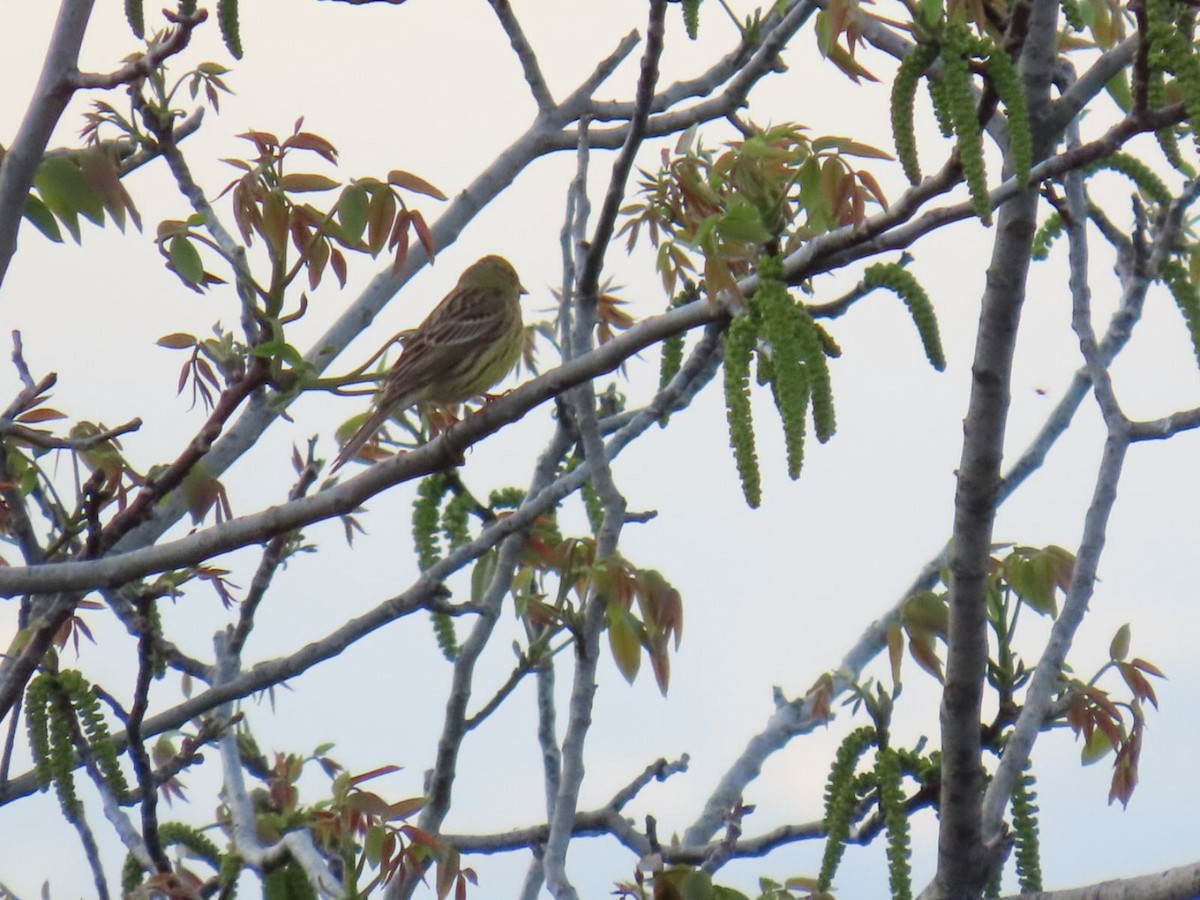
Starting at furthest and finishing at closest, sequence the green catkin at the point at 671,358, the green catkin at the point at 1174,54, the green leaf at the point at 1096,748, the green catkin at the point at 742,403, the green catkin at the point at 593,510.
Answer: the green catkin at the point at 593,510, the green catkin at the point at 671,358, the green leaf at the point at 1096,748, the green catkin at the point at 742,403, the green catkin at the point at 1174,54

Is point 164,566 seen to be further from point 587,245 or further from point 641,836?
point 641,836

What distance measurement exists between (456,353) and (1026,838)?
4427 mm

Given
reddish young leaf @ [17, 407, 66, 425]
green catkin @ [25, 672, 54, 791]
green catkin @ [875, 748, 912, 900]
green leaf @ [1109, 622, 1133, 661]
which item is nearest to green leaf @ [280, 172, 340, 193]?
reddish young leaf @ [17, 407, 66, 425]

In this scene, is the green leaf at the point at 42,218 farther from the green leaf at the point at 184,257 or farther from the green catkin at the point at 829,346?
the green catkin at the point at 829,346

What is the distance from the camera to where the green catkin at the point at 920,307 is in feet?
10.0

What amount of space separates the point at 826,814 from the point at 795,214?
2.47 metres

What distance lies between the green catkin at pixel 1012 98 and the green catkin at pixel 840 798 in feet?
5.47

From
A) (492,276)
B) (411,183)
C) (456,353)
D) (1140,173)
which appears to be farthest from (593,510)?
(492,276)

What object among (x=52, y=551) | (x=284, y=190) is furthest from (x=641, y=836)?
(x=284, y=190)

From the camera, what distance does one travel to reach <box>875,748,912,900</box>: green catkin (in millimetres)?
3607

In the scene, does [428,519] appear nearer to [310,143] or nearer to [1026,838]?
[310,143]

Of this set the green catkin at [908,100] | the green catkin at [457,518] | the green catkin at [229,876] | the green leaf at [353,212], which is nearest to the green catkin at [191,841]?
→ the green catkin at [229,876]

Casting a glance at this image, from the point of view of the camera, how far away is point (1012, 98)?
107 inches

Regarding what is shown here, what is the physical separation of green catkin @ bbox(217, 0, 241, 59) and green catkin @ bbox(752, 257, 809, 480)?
185 centimetres
